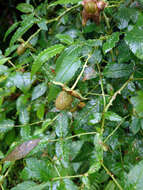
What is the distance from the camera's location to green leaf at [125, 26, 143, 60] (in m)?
0.51

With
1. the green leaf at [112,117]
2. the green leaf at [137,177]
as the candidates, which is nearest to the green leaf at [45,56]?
the green leaf at [112,117]

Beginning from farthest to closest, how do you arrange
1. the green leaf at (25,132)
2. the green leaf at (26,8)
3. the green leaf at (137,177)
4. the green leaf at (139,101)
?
the green leaf at (26,8) < the green leaf at (25,132) < the green leaf at (139,101) < the green leaf at (137,177)

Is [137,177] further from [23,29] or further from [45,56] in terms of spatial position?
[23,29]

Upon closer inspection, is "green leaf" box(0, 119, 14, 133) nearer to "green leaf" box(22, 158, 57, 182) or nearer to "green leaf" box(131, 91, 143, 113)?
"green leaf" box(22, 158, 57, 182)

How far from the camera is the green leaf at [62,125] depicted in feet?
2.05

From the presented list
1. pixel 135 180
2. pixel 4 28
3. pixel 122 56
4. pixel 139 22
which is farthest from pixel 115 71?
pixel 4 28

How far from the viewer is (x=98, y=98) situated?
0.67 m

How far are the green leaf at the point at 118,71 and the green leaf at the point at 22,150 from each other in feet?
0.98

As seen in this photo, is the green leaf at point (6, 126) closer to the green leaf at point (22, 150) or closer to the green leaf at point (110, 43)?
the green leaf at point (22, 150)

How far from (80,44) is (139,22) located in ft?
0.56

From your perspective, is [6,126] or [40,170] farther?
[6,126]

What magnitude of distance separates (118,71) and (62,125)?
0.24 meters

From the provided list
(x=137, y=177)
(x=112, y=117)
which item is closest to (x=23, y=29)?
(x=112, y=117)

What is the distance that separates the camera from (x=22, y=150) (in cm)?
62
